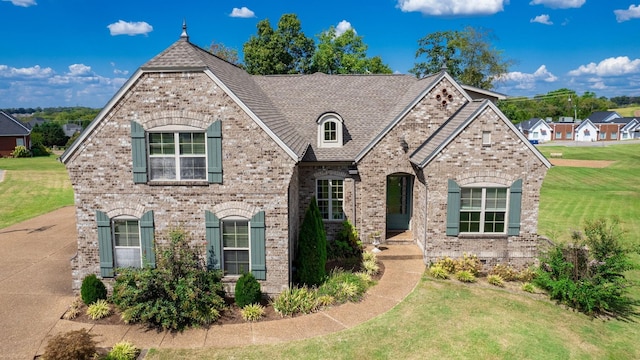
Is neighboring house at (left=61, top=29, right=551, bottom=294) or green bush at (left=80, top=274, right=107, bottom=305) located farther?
green bush at (left=80, top=274, right=107, bottom=305)

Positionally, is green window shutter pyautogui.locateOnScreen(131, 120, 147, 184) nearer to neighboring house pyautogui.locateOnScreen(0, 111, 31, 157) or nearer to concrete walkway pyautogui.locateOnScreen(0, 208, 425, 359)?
concrete walkway pyautogui.locateOnScreen(0, 208, 425, 359)

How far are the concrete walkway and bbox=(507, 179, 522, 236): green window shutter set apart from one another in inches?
147

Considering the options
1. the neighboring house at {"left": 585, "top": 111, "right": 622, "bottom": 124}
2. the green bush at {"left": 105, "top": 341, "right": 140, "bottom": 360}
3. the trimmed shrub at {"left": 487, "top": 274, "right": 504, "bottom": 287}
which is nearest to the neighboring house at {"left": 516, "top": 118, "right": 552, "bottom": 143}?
the neighboring house at {"left": 585, "top": 111, "right": 622, "bottom": 124}

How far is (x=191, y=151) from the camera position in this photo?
42.0ft

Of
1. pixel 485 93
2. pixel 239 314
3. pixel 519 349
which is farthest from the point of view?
pixel 485 93

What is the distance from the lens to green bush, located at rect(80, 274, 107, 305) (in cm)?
1266

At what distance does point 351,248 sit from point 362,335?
242 inches

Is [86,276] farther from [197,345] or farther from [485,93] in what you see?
[485,93]

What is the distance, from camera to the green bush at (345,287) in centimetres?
1333

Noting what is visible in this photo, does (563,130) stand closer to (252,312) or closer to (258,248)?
(258,248)

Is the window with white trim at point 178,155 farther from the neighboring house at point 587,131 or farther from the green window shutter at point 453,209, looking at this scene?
the neighboring house at point 587,131

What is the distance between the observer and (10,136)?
59.8 metres

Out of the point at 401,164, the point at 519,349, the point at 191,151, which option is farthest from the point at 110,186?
the point at 519,349

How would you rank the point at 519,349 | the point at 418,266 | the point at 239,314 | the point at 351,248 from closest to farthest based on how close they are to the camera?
the point at 519,349
the point at 239,314
the point at 418,266
the point at 351,248
